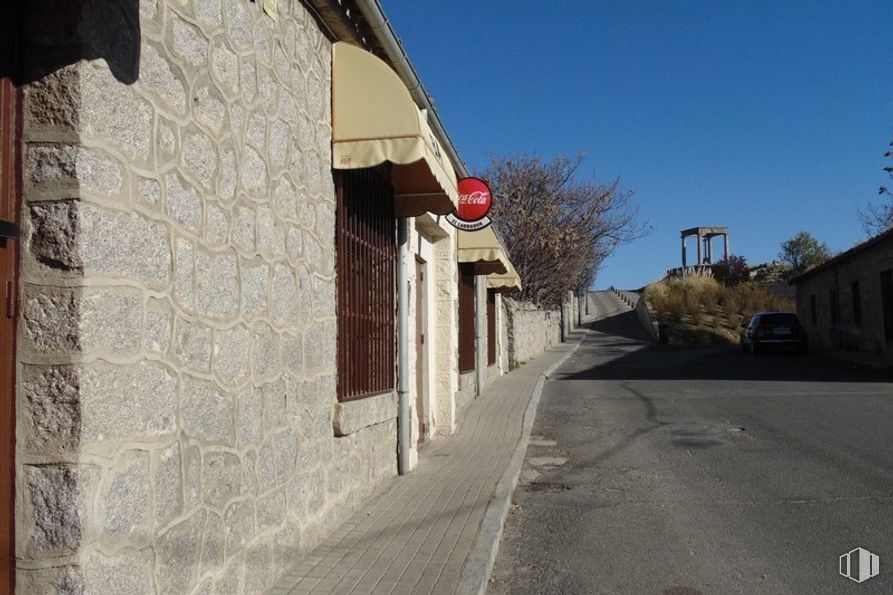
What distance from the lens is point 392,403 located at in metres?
7.31

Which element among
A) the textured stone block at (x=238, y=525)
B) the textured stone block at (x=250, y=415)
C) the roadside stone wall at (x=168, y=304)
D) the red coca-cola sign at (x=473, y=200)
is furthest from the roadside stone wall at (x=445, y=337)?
the textured stone block at (x=238, y=525)

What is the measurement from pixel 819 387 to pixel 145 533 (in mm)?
15540

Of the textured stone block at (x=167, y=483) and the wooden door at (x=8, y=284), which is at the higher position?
the wooden door at (x=8, y=284)

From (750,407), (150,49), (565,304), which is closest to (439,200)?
(150,49)

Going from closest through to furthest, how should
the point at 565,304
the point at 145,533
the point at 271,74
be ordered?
the point at 145,533, the point at 271,74, the point at 565,304

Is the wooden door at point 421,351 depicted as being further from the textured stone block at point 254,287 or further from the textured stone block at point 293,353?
the textured stone block at point 254,287

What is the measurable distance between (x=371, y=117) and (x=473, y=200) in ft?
17.5

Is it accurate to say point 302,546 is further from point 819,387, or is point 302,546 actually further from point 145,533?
point 819,387

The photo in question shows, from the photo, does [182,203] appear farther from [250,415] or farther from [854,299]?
[854,299]

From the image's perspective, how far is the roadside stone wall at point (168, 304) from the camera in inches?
106

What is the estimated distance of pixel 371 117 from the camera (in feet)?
18.9

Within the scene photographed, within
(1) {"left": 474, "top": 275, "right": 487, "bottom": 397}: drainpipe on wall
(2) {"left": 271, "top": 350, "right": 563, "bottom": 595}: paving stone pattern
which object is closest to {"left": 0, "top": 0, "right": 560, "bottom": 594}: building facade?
(2) {"left": 271, "top": 350, "right": 563, "bottom": 595}: paving stone pattern

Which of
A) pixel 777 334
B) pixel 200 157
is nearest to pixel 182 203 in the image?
pixel 200 157

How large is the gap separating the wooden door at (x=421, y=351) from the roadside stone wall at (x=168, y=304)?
4.56 metres
